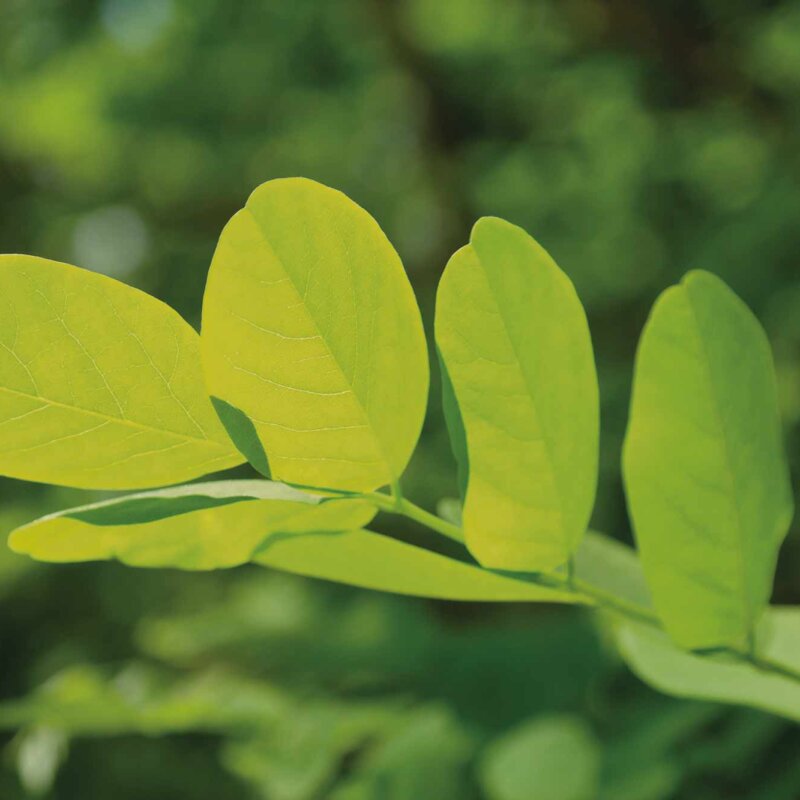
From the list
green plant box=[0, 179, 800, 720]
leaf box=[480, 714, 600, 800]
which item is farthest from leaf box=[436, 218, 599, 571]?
leaf box=[480, 714, 600, 800]

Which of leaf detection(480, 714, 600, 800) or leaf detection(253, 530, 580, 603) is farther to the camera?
leaf detection(480, 714, 600, 800)

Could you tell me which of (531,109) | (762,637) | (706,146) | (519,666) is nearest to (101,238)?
(531,109)

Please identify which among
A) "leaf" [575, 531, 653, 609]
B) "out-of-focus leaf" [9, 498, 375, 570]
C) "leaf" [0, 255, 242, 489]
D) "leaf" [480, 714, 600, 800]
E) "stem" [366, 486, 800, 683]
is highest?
"leaf" [0, 255, 242, 489]

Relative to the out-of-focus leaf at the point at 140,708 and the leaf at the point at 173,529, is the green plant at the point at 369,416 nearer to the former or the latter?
the leaf at the point at 173,529

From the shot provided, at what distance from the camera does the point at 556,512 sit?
266 mm

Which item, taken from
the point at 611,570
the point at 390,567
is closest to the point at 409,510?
the point at 390,567

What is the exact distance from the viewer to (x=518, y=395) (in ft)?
0.83

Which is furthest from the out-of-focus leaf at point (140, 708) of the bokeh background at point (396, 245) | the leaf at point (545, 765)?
the leaf at point (545, 765)

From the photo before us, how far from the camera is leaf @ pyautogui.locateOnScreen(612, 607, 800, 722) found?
0.32 meters

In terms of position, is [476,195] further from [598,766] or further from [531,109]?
[598,766]

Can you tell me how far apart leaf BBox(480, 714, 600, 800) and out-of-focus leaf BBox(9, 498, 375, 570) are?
403mm

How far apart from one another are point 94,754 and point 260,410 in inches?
29.5

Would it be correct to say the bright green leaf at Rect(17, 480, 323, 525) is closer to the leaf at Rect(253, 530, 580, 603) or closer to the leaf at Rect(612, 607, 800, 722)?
the leaf at Rect(253, 530, 580, 603)

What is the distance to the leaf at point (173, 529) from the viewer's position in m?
0.24
